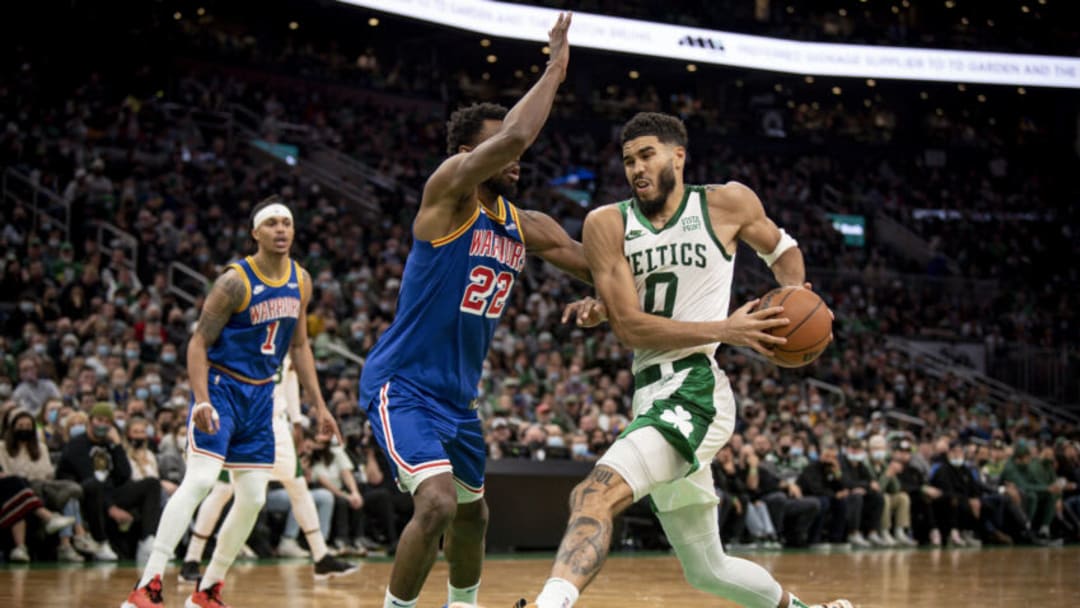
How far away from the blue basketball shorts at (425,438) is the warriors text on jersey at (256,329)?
8.22 feet

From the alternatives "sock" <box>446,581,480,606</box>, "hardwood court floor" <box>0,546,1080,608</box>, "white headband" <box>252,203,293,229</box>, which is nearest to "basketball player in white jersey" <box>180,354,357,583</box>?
"hardwood court floor" <box>0,546,1080,608</box>

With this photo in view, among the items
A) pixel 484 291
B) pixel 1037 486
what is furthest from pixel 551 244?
pixel 1037 486

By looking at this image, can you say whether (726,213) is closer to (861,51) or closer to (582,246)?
(582,246)

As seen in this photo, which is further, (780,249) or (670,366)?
(780,249)

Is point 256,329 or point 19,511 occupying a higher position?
point 256,329

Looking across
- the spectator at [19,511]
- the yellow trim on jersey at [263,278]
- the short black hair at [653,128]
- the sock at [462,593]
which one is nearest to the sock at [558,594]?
the sock at [462,593]

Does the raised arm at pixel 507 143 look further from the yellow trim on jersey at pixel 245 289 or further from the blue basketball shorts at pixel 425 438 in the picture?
the yellow trim on jersey at pixel 245 289

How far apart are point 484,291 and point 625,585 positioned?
5.07 m

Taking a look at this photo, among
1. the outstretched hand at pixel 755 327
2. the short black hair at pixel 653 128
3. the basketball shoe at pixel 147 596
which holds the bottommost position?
the basketball shoe at pixel 147 596

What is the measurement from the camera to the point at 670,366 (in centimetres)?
519

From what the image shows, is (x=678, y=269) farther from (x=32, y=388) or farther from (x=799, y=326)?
(x=32, y=388)

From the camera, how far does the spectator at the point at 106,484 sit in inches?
452

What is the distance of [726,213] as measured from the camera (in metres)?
5.37

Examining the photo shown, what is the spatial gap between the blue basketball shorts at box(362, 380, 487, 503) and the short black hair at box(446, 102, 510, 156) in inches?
42.6
